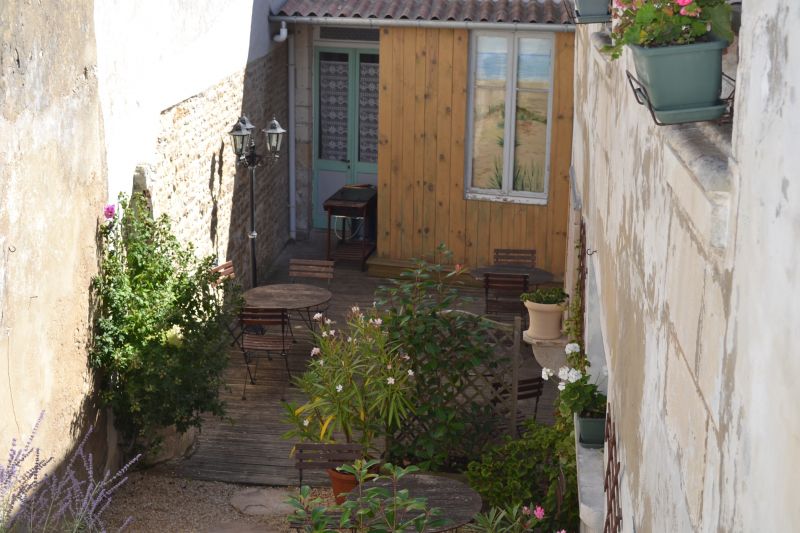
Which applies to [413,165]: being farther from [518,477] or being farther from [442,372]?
[518,477]

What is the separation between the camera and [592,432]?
19.6ft

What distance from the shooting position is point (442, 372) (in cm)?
819

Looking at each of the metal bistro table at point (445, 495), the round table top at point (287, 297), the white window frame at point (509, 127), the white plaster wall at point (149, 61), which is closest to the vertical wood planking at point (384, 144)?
the white window frame at point (509, 127)

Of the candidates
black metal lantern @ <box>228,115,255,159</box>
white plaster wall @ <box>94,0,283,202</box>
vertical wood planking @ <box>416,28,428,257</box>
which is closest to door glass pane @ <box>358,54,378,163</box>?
vertical wood planking @ <box>416,28,428,257</box>

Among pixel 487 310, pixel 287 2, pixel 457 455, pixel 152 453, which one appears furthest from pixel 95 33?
pixel 287 2

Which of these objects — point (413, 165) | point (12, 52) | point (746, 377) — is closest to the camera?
point (746, 377)

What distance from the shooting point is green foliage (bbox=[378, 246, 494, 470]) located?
26.4 feet

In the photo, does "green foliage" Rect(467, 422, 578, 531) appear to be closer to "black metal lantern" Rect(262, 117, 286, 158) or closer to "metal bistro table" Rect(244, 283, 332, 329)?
"metal bistro table" Rect(244, 283, 332, 329)

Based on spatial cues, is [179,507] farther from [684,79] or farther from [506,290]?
[684,79]

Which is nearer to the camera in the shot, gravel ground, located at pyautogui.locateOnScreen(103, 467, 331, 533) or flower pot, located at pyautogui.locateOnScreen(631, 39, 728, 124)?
flower pot, located at pyautogui.locateOnScreen(631, 39, 728, 124)

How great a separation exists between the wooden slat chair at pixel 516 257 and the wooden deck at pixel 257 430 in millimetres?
1309

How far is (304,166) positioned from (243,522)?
7576 mm

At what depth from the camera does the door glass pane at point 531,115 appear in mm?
12672

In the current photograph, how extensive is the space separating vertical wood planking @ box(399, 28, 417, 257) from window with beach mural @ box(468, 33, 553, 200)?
0.73 meters
